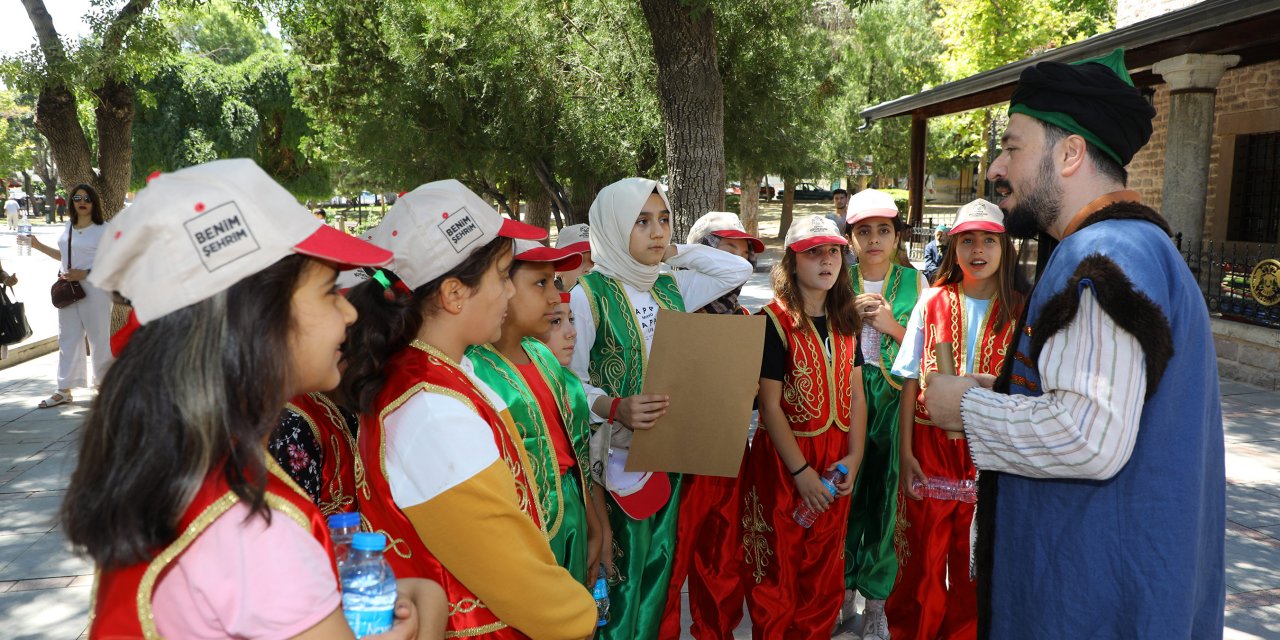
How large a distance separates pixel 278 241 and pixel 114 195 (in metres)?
9.85

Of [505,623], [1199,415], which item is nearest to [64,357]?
[505,623]

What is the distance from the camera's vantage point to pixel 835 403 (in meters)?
3.58

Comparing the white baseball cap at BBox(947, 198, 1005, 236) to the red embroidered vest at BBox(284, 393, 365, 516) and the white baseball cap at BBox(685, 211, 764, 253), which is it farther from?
the red embroidered vest at BBox(284, 393, 365, 516)

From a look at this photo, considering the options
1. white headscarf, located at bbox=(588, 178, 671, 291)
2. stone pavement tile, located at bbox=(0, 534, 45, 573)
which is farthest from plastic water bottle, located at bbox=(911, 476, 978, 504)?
stone pavement tile, located at bbox=(0, 534, 45, 573)

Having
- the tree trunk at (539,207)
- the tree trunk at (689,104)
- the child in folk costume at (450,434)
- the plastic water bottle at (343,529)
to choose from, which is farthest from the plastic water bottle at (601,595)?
the tree trunk at (539,207)

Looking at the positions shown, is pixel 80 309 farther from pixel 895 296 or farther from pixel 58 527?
pixel 895 296

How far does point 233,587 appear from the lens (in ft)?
3.83

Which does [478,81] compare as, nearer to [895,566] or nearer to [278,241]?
[895,566]

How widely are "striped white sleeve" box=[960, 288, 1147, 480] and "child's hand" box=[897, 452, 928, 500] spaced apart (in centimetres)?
170

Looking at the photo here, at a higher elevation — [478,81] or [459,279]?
[478,81]

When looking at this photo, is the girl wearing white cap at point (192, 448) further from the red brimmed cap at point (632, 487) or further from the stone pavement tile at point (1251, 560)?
the stone pavement tile at point (1251, 560)

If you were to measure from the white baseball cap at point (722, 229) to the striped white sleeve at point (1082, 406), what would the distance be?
280cm

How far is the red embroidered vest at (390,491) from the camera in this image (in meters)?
1.75

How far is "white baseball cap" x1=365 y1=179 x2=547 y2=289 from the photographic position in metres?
1.92
